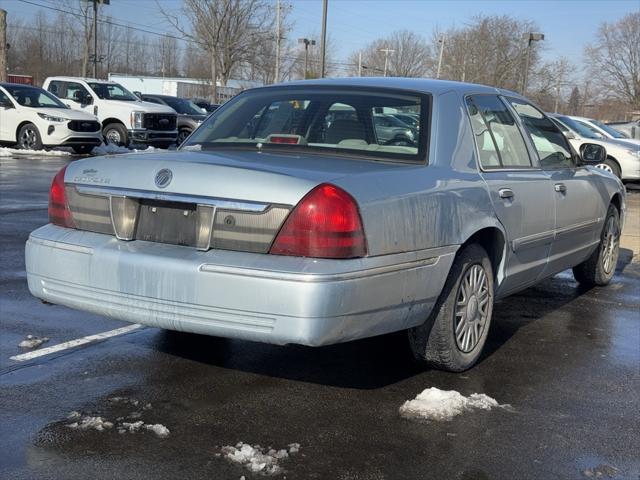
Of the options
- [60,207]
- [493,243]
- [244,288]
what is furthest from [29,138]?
[244,288]

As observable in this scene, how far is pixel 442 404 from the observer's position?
12.5ft

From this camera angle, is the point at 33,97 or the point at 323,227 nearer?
the point at 323,227

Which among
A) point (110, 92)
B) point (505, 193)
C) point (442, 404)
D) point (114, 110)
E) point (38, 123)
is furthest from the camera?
point (110, 92)

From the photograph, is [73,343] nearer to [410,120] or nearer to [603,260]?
[410,120]

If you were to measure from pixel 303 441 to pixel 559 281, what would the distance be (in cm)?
447

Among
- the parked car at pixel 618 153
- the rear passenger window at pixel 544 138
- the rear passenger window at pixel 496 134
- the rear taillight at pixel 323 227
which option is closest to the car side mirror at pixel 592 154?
the rear passenger window at pixel 544 138

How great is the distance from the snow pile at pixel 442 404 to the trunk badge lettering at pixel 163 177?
153cm

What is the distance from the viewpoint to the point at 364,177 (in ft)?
11.7

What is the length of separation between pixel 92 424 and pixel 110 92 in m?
19.7

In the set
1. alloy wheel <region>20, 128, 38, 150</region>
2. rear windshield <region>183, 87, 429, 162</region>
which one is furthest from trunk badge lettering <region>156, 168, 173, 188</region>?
alloy wheel <region>20, 128, 38, 150</region>

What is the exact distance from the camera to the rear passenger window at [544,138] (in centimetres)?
538

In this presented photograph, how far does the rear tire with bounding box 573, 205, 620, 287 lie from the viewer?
6.69m

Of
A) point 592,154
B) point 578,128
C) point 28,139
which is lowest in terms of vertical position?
point 28,139

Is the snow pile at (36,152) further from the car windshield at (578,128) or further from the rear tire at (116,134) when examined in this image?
the car windshield at (578,128)
